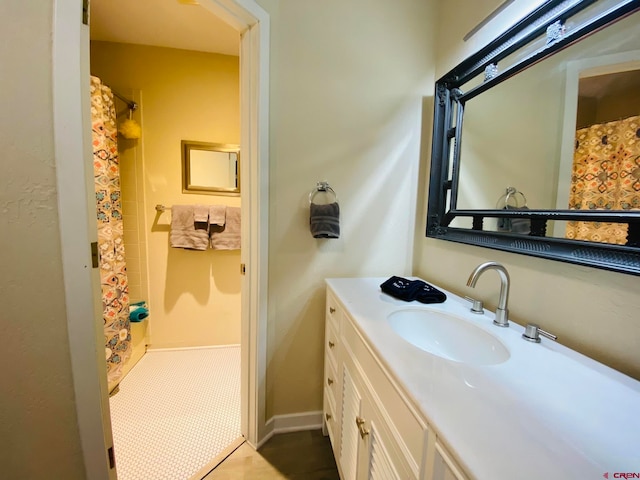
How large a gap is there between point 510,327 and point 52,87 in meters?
1.50

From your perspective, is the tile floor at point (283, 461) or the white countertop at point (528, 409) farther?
the tile floor at point (283, 461)

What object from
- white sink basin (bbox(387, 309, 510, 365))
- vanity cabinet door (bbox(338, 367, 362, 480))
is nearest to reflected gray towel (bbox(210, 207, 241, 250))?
vanity cabinet door (bbox(338, 367, 362, 480))

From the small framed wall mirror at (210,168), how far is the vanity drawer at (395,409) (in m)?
1.78

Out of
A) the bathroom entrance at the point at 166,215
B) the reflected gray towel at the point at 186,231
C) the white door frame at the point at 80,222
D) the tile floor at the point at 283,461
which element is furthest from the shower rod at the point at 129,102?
the tile floor at the point at 283,461

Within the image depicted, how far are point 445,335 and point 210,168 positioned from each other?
6.80 feet

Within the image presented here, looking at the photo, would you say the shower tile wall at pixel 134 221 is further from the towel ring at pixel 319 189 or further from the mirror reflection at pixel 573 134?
the mirror reflection at pixel 573 134

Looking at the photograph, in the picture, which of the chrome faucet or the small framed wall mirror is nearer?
the chrome faucet

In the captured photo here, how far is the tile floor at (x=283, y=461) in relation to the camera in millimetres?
1173

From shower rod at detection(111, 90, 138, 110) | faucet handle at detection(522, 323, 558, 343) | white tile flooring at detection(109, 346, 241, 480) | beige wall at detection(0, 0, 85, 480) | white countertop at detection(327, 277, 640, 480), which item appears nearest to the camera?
white countertop at detection(327, 277, 640, 480)

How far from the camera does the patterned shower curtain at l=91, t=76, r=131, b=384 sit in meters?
1.55

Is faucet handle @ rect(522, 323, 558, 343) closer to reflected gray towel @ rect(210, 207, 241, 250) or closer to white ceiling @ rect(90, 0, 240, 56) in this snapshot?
reflected gray towel @ rect(210, 207, 241, 250)

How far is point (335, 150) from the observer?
133 centimetres

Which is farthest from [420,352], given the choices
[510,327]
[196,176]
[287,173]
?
[196,176]

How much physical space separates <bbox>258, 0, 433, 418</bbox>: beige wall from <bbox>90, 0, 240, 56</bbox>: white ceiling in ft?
2.78
